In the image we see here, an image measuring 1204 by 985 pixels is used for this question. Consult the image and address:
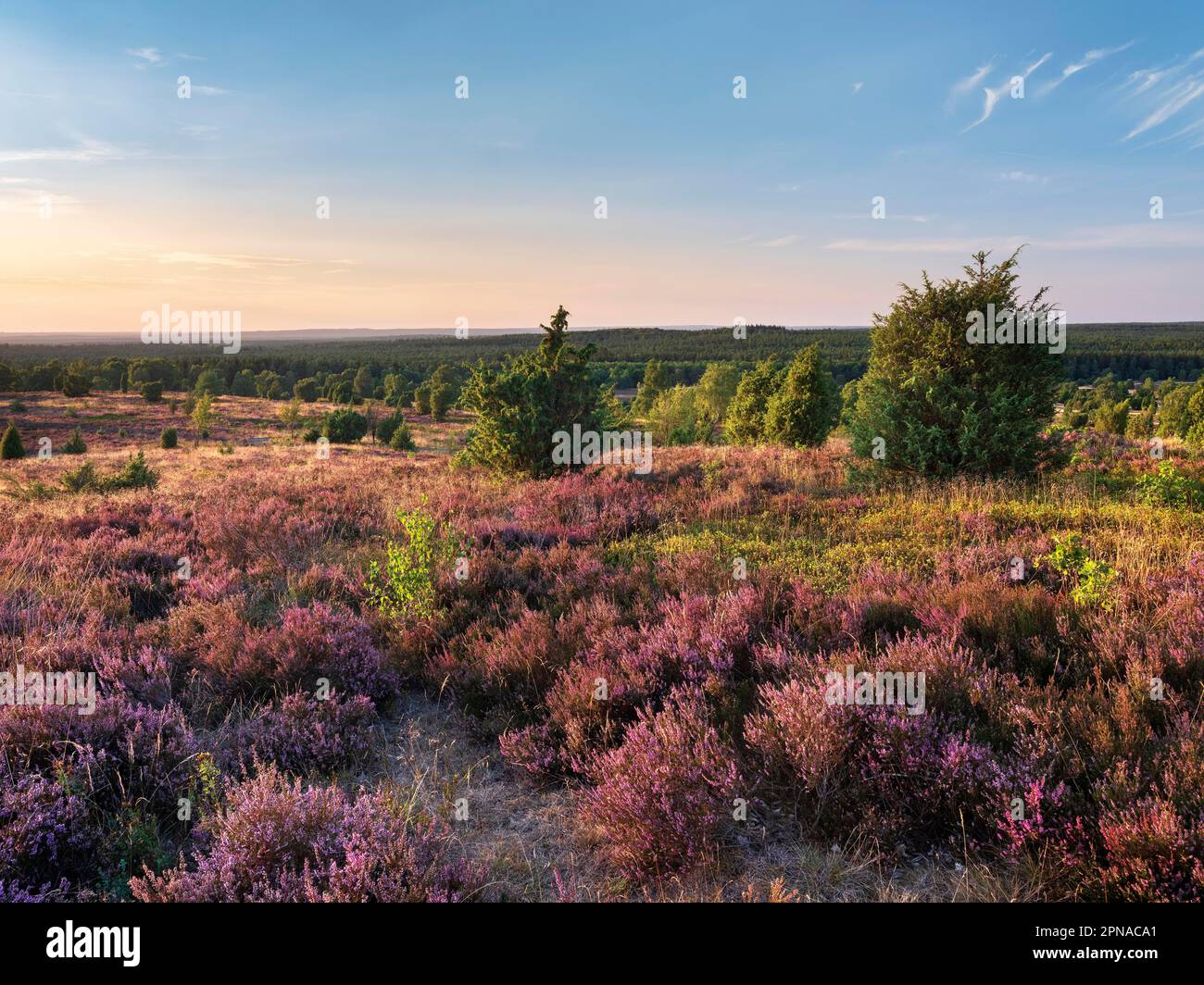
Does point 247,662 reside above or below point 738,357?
below

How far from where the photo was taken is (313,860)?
277cm

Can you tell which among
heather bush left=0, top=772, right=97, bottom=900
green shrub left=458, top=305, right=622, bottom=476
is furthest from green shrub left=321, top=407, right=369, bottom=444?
heather bush left=0, top=772, right=97, bottom=900

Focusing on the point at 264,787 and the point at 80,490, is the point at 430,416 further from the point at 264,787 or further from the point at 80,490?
the point at 264,787

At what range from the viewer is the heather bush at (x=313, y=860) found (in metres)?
2.51

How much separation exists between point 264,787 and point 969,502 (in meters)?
9.22

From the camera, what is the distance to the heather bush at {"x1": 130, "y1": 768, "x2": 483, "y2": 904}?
251cm

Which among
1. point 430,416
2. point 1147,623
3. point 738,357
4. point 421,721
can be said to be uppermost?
point 738,357

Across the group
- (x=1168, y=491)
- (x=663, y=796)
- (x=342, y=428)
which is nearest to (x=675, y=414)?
(x=342, y=428)

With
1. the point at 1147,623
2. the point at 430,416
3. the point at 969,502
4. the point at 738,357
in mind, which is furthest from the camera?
the point at 738,357

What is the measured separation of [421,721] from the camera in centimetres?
451

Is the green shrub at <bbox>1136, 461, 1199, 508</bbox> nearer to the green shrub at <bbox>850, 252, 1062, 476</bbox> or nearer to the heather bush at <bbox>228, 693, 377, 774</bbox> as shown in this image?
the green shrub at <bbox>850, 252, 1062, 476</bbox>

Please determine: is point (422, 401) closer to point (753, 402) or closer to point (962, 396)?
point (753, 402)

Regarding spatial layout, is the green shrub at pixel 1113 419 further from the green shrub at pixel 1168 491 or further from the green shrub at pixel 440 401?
the green shrub at pixel 440 401
